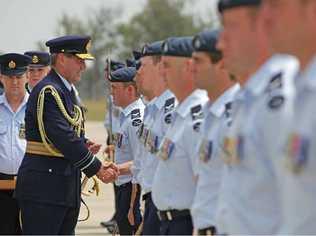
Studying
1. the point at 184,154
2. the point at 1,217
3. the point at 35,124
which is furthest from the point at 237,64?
the point at 1,217

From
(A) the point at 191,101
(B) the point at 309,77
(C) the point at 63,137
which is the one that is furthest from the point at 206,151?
(C) the point at 63,137

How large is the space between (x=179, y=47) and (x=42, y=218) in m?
2.01

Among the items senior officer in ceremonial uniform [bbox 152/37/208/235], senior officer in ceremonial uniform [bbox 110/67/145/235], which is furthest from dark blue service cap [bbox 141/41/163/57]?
senior officer in ceremonial uniform [bbox 110/67/145/235]

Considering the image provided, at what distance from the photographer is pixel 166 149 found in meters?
5.62

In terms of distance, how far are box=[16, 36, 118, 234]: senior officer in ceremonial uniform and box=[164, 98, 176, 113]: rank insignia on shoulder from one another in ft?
3.36

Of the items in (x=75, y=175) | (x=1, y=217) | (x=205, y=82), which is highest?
(x=205, y=82)

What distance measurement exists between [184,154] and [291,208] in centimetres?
216

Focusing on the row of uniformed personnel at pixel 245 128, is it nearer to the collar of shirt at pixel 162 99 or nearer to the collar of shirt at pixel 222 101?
the collar of shirt at pixel 222 101

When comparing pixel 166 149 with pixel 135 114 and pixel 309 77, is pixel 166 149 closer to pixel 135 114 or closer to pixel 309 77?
pixel 309 77

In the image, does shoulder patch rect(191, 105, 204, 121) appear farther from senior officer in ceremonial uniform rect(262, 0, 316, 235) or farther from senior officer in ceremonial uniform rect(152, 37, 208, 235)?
senior officer in ceremonial uniform rect(262, 0, 316, 235)

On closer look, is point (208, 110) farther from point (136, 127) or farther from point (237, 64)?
point (136, 127)

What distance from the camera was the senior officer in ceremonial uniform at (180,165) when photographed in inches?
219

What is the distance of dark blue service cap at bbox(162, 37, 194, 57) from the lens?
6020mm

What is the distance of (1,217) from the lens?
27.7 ft
